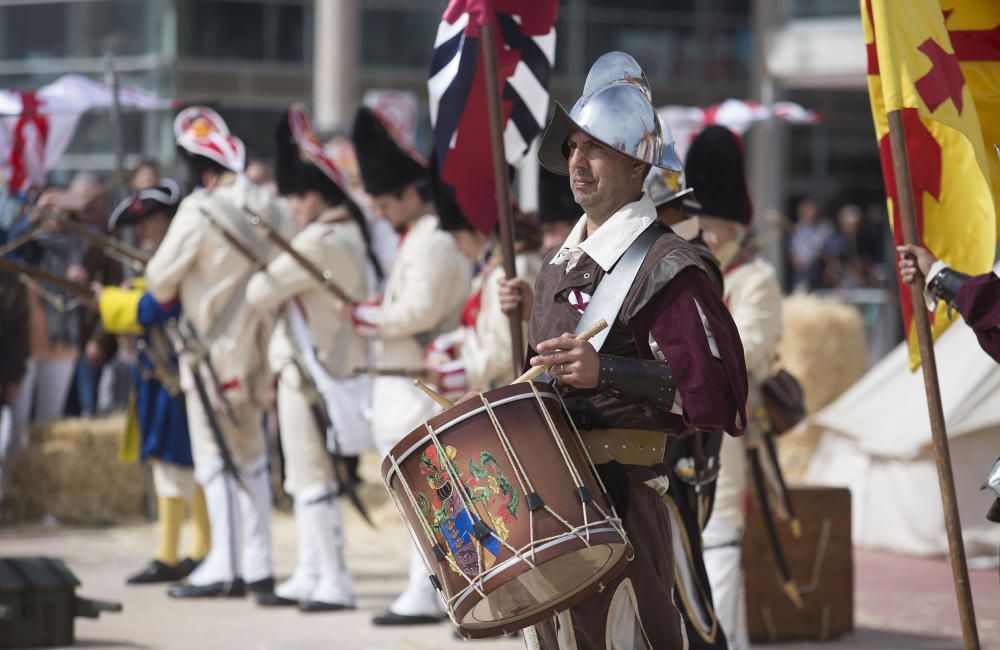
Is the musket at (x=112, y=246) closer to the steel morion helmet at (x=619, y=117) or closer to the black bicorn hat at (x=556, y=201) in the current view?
the black bicorn hat at (x=556, y=201)

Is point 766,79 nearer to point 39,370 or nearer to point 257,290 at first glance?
point 39,370

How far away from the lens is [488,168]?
5.94 m

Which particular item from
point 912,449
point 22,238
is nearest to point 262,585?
point 22,238

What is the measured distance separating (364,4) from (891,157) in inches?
814

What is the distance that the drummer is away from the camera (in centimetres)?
402

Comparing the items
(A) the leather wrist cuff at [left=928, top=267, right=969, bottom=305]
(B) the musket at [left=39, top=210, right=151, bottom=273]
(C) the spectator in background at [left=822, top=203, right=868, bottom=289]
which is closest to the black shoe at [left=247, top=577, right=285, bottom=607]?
(B) the musket at [left=39, top=210, right=151, bottom=273]

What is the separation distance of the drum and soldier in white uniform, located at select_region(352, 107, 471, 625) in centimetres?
352

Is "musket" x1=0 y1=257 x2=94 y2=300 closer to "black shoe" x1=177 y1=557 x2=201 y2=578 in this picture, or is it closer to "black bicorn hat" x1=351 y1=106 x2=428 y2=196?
"black shoe" x1=177 y1=557 x2=201 y2=578

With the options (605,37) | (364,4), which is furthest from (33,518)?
(605,37)

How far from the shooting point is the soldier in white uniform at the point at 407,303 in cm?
755

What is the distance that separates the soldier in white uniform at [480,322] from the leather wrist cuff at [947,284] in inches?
98.2

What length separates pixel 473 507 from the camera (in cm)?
393

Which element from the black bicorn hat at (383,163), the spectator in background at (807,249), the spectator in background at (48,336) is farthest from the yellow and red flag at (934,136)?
the spectator in background at (807,249)

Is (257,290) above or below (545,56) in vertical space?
below
